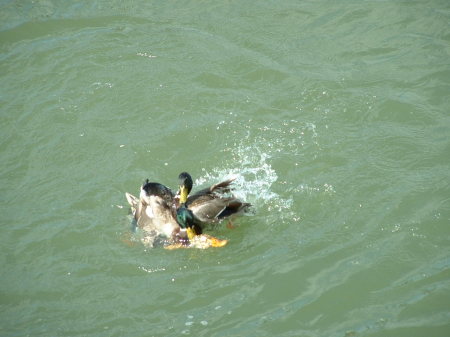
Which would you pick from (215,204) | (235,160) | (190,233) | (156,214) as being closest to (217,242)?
(190,233)

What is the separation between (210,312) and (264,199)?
176 cm

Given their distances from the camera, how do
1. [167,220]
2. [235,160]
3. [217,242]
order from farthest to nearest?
[235,160], [167,220], [217,242]

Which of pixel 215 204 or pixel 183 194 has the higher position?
pixel 183 194

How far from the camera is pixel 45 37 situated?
33.7 ft

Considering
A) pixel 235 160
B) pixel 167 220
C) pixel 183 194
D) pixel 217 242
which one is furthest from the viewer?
pixel 235 160

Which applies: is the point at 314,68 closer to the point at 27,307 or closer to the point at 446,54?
the point at 446,54

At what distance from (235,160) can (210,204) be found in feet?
3.67

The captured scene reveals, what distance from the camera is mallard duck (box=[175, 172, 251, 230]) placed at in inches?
257

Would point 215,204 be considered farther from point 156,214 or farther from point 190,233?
point 156,214

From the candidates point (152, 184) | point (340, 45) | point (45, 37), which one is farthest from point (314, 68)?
point (45, 37)

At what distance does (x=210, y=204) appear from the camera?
21.6ft

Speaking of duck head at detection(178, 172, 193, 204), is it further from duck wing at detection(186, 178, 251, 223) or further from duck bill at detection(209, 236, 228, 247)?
duck bill at detection(209, 236, 228, 247)

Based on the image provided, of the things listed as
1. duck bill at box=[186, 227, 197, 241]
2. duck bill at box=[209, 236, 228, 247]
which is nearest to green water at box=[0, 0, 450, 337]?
duck bill at box=[209, 236, 228, 247]

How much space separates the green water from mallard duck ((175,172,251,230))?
0.24 meters
